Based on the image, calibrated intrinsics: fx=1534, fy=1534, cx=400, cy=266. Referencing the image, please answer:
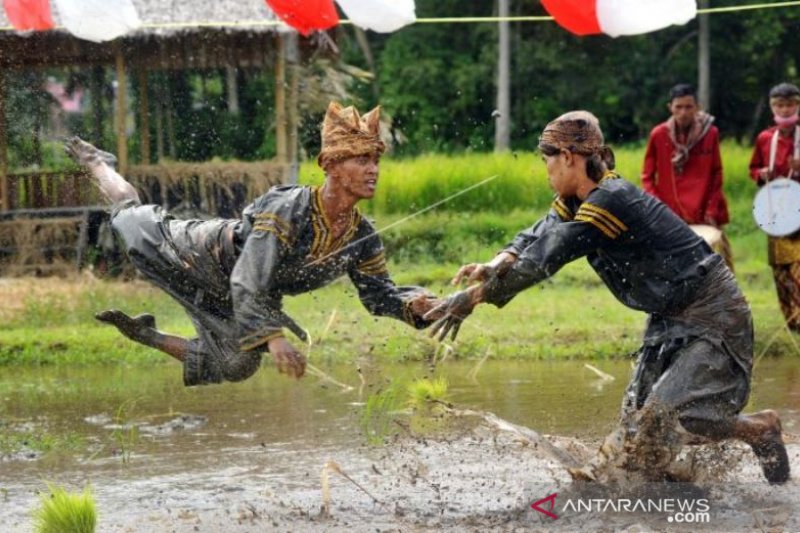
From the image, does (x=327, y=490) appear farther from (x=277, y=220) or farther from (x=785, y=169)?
(x=785, y=169)

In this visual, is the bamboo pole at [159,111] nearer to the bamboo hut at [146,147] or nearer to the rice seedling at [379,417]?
the bamboo hut at [146,147]

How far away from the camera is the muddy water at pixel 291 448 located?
611cm

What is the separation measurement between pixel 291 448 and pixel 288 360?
1.60 m

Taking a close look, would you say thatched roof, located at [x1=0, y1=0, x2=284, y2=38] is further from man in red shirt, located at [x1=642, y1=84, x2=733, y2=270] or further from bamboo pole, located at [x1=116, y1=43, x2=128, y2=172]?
man in red shirt, located at [x1=642, y1=84, x2=733, y2=270]

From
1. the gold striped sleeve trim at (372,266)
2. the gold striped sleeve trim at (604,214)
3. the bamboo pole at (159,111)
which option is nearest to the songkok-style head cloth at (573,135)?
the gold striped sleeve trim at (604,214)

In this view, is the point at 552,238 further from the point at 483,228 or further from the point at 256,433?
the point at 483,228

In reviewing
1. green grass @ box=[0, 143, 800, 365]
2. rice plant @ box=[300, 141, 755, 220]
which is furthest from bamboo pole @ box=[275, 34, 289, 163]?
green grass @ box=[0, 143, 800, 365]

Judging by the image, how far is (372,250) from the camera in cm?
665

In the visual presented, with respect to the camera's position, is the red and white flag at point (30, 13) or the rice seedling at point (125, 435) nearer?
the rice seedling at point (125, 435)

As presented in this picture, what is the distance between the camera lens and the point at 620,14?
853cm

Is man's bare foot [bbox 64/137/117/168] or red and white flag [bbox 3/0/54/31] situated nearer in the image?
man's bare foot [bbox 64/137/117/168]

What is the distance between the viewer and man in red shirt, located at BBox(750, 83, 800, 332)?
10805mm

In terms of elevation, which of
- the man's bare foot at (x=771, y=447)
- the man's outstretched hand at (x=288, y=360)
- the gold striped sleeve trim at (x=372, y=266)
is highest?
the gold striped sleeve trim at (x=372, y=266)

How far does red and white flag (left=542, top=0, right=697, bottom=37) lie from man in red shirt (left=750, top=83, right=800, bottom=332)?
2.58 metres
